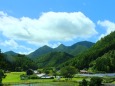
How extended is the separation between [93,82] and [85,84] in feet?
8.99

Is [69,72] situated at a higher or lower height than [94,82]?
higher

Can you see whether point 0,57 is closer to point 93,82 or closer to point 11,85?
point 93,82

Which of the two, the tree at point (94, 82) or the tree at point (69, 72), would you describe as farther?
the tree at point (69, 72)

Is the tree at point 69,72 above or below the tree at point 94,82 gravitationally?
above

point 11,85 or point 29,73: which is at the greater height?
point 29,73

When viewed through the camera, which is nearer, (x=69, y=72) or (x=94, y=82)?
(x=94, y=82)

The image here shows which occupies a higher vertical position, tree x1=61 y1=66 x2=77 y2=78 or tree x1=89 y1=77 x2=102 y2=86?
tree x1=61 y1=66 x2=77 y2=78

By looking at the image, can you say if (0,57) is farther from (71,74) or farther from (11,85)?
(71,74)

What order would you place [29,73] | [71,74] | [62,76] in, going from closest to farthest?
[71,74]
[62,76]
[29,73]

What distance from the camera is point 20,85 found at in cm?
10400

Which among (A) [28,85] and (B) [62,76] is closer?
(A) [28,85]

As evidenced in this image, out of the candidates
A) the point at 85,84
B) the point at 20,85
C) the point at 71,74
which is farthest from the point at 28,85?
the point at 71,74

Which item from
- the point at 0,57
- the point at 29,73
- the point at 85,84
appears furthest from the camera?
the point at 29,73

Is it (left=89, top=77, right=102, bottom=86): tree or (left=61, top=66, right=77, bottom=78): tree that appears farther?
(left=61, top=66, right=77, bottom=78): tree
